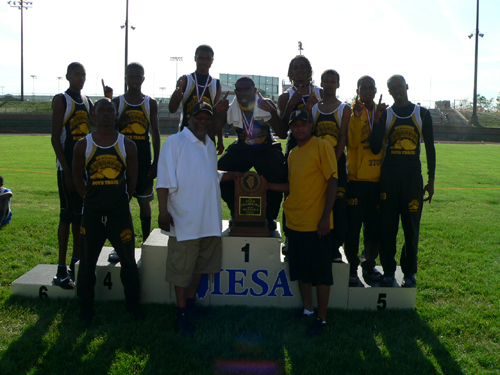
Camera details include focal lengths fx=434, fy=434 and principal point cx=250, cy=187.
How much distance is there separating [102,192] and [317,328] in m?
2.33

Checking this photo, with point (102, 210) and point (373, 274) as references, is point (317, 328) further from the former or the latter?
point (102, 210)

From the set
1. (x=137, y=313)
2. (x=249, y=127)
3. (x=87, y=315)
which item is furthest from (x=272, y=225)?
(x=87, y=315)

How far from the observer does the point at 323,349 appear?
365 cm

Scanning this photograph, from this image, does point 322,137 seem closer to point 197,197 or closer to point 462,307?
point 197,197

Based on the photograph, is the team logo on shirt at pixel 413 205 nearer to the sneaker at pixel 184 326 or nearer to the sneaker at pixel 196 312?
the sneaker at pixel 196 312

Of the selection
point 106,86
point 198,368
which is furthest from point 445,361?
point 106,86

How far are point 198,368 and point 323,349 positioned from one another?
3.48ft

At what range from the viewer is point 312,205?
13.2ft

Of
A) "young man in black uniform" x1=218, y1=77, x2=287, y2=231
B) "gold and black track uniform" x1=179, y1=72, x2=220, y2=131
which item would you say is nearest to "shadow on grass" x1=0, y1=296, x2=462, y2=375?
"young man in black uniform" x1=218, y1=77, x2=287, y2=231

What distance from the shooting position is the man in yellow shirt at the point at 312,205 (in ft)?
13.0

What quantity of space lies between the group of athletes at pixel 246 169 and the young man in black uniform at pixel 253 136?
0.04 ft

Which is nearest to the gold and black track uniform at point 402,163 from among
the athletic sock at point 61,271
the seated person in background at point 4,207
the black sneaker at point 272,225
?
the black sneaker at point 272,225

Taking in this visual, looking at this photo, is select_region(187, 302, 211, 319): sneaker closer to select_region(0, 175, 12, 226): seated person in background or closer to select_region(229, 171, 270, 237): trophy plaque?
select_region(229, 171, 270, 237): trophy plaque

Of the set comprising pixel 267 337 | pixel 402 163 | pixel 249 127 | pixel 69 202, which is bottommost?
pixel 267 337
